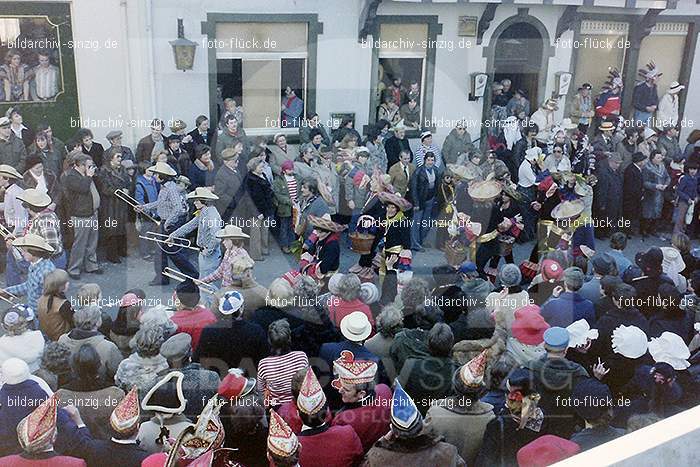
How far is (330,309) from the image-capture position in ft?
18.6

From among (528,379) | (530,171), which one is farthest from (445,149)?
(528,379)

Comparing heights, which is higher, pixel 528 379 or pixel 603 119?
pixel 603 119

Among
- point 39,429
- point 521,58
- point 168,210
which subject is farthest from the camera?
point 521,58

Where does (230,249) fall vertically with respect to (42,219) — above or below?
below

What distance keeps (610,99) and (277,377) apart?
976 centimetres

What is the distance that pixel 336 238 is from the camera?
7371 mm

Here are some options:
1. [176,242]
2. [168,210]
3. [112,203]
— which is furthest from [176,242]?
[112,203]

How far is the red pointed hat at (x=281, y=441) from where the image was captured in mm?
3615

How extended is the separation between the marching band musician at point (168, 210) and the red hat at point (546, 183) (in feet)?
14.0

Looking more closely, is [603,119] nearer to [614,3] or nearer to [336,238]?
[614,3]

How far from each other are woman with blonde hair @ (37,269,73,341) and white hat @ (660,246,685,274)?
5152 mm

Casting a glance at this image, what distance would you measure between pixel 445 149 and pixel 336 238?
13.0 feet

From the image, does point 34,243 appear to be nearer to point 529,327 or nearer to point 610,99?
point 529,327

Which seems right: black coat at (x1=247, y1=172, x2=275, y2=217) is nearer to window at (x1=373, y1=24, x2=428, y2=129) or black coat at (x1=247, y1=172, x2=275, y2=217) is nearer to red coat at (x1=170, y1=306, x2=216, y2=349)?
window at (x1=373, y1=24, x2=428, y2=129)
